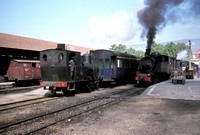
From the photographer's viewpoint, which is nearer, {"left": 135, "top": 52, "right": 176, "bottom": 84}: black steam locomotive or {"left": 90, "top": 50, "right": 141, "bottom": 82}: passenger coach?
{"left": 90, "top": 50, "right": 141, "bottom": 82}: passenger coach

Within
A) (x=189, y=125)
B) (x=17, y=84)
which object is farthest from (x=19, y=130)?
(x=17, y=84)

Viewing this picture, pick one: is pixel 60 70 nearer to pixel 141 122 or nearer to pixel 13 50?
pixel 141 122

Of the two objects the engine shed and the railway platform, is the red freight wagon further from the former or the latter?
the railway platform

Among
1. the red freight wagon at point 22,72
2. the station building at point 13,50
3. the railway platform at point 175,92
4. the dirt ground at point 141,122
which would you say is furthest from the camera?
the station building at point 13,50

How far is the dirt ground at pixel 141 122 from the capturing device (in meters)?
5.29

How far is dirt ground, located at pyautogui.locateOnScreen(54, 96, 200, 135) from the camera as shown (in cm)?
529

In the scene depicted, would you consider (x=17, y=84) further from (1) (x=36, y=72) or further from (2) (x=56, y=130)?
(2) (x=56, y=130)

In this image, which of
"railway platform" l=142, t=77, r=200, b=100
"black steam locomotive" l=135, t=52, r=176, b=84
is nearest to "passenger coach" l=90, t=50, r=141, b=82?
"black steam locomotive" l=135, t=52, r=176, b=84

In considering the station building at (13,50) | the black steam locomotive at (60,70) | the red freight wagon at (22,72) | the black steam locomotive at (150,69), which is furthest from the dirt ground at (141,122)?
the station building at (13,50)

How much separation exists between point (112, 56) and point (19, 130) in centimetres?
1181

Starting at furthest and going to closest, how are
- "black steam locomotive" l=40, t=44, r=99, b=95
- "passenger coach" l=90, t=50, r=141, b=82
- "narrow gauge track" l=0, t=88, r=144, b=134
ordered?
"passenger coach" l=90, t=50, r=141, b=82 → "black steam locomotive" l=40, t=44, r=99, b=95 → "narrow gauge track" l=0, t=88, r=144, b=134

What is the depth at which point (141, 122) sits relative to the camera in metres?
6.17

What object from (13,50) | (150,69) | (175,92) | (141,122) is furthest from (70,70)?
(13,50)

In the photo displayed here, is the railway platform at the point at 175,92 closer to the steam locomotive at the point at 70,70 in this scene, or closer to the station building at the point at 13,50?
the steam locomotive at the point at 70,70
